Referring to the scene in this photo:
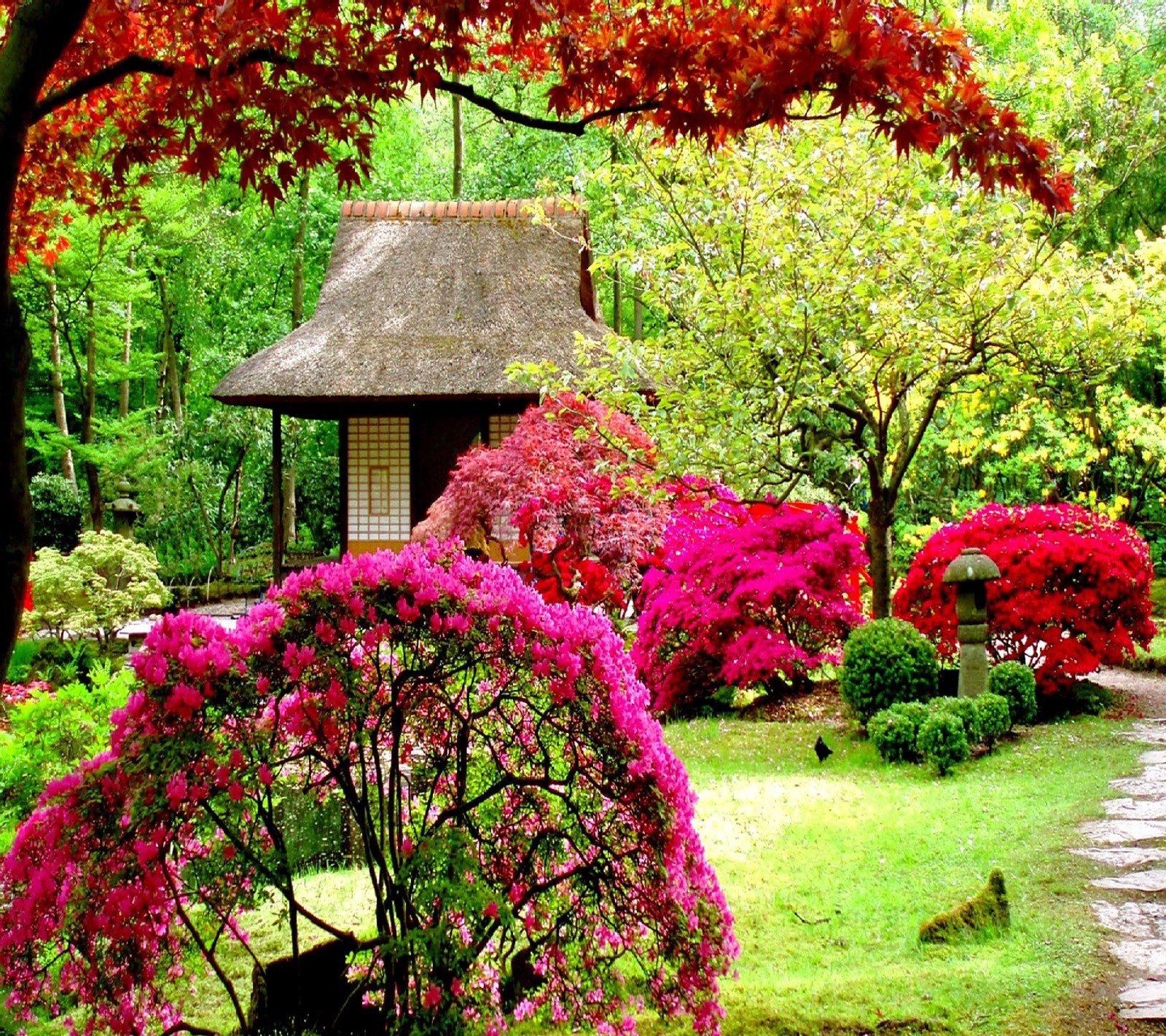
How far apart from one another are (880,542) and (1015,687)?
1.41 m

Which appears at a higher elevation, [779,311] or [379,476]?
[779,311]

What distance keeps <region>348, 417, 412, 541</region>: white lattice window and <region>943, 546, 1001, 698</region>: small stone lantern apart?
10.1m

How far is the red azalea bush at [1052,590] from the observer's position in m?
8.43

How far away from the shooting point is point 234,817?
10.2 feet

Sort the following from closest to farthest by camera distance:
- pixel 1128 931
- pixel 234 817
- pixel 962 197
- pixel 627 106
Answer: pixel 234 817
pixel 627 106
pixel 1128 931
pixel 962 197

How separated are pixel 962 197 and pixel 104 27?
214 inches

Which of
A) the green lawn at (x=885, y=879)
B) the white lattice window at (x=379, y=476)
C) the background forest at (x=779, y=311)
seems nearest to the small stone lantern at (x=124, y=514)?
the background forest at (x=779, y=311)

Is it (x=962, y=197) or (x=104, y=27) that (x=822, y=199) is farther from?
(x=104, y=27)

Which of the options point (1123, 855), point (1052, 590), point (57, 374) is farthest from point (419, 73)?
point (57, 374)

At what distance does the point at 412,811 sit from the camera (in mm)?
3309

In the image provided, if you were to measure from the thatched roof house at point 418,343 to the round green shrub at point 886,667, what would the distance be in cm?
750

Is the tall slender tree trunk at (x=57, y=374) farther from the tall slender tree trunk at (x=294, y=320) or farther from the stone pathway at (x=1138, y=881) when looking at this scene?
the stone pathway at (x=1138, y=881)

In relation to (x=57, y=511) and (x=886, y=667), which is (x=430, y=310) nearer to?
(x=57, y=511)

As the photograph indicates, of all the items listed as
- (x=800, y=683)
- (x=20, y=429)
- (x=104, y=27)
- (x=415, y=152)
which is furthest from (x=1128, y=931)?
(x=415, y=152)
